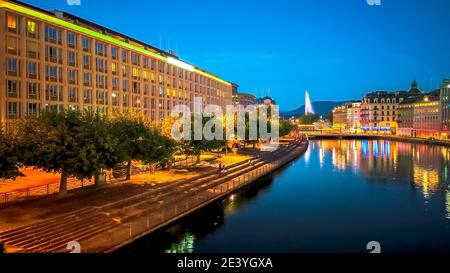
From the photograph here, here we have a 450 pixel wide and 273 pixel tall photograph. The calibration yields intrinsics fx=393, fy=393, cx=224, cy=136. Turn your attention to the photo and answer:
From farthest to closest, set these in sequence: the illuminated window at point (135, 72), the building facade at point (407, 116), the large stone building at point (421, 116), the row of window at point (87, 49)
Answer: the building facade at point (407, 116) → the large stone building at point (421, 116) → the illuminated window at point (135, 72) → the row of window at point (87, 49)

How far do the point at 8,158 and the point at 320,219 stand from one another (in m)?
27.3

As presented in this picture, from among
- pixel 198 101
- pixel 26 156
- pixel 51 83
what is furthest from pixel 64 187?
pixel 198 101

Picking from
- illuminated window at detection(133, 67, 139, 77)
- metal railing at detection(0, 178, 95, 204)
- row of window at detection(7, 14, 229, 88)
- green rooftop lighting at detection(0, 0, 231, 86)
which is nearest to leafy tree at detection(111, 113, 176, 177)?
metal railing at detection(0, 178, 95, 204)

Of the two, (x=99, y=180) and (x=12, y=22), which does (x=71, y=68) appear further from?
(x=99, y=180)

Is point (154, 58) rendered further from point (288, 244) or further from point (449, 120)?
point (449, 120)

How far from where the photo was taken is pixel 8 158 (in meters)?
30.6

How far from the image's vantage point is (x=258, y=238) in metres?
30.8

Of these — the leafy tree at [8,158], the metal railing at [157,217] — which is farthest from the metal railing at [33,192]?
the metal railing at [157,217]

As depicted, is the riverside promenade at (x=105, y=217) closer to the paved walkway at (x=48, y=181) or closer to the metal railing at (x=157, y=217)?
the metal railing at (x=157, y=217)

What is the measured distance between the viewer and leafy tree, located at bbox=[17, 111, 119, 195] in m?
32.8

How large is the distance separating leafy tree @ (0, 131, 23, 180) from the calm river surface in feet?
40.8

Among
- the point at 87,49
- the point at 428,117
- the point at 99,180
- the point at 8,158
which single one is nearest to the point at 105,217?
the point at 8,158

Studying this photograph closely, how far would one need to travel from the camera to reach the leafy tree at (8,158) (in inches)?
1208

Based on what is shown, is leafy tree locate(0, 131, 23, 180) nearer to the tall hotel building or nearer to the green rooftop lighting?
the tall hotel building
